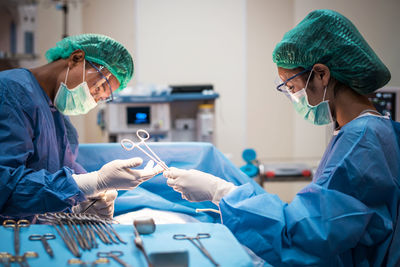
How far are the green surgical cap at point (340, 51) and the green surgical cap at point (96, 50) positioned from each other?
2.64ft

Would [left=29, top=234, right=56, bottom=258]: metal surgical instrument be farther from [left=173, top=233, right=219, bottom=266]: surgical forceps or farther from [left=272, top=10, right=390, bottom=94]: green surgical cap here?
[left=272, top=10, right=390, bottom=94]: green surgical cap

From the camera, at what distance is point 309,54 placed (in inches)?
52.9

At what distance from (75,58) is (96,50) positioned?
0.10 metres

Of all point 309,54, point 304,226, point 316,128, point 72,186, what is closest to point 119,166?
point 72,186

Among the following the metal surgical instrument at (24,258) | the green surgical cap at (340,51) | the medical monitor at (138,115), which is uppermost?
the green surgical cap at (340,51)

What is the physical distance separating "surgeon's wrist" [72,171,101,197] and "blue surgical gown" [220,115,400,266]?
0.54 metres

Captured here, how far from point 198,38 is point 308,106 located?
315 cm

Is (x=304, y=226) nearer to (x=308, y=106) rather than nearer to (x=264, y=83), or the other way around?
(x=308, y=106)

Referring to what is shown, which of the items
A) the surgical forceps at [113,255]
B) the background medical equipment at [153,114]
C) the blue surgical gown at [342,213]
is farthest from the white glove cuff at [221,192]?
the background medical equipment at [153,114]

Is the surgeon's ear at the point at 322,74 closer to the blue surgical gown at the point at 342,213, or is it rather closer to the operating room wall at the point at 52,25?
the blue surgical gown at the point at 342,213

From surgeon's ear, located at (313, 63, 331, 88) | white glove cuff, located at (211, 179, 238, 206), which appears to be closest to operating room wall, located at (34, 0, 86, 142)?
white glove cuff, located at (211, 179, 238, 206)

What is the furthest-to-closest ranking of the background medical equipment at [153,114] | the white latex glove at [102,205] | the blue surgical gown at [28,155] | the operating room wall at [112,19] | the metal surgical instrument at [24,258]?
the operating room wall at [112,19] < the background medical equipment at [153,114] < the white latex glove at [102,205] < the blue surgical gown at [28,155] < the metal surgical instrument at [24,258]

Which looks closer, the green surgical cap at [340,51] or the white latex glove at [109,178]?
the green surgical cap at [340,51]

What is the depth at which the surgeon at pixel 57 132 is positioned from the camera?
1.27 metres
